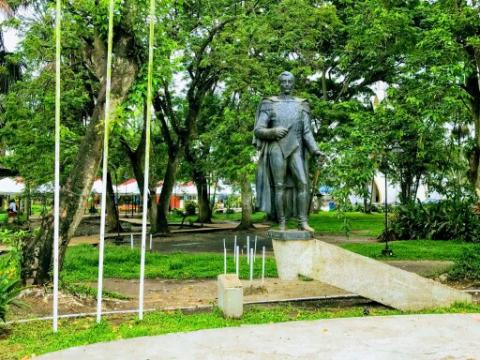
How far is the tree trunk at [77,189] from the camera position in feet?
29.1

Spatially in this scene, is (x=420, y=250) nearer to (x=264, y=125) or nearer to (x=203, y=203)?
(x=264, y=125)

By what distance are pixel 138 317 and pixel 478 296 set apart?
5.56m

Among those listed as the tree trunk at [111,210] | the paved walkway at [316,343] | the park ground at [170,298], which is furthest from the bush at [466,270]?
the tree trunk at [111,210]

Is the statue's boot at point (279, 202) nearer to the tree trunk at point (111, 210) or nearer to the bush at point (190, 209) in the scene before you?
the tree trunk at point (111, 210)

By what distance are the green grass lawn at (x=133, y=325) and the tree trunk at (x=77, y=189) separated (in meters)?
1.61

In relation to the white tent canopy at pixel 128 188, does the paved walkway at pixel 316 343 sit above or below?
below

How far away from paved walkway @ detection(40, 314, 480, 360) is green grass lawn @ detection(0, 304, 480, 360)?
12.5 inches

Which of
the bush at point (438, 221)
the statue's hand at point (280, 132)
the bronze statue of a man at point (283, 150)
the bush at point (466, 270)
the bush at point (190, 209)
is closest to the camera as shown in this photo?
the statue's hand at point (280, 132)

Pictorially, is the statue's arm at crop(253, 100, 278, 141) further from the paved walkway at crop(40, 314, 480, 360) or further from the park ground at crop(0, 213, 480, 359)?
the paved walkway at crop(40, 314, 480, 360)

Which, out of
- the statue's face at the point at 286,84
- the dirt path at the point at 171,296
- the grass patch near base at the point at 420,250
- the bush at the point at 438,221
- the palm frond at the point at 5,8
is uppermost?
the palm frond at the point at 5,8

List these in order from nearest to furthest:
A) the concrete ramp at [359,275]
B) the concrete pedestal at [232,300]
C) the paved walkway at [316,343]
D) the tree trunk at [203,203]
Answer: the paved walkway at [316,343] → the concrete pedestal at [232,300] → the concrete ramp at [359,275] → the tree trunk at [203,203]

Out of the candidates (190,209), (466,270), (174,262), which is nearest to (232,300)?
(466,270)

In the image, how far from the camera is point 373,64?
16656mm

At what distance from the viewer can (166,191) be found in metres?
22.2
